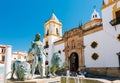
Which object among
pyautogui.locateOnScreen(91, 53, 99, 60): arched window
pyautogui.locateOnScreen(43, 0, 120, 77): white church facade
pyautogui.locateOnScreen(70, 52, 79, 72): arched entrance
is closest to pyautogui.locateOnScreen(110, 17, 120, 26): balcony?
pyautogui.locateOnScreen(43, 0, 120, 77): white church facade

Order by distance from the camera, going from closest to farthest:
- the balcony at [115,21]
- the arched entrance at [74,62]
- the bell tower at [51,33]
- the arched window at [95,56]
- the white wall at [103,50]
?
the balcony at [115,21] < the white wall at [103,50] < the arched window at [95,56] < the arched entrance at [74,62] < the bell tower at [51,33]

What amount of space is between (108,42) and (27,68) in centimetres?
1213

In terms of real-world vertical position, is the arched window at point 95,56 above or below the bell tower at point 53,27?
below

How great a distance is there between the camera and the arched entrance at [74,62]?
20703 millimetres

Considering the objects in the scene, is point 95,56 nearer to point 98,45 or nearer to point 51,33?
point 98,45

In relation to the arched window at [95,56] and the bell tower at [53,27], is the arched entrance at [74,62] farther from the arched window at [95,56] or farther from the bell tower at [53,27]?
the bell tower at [53,27]

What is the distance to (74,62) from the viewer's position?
21.1 metres

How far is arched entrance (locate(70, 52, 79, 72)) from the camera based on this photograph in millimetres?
20703

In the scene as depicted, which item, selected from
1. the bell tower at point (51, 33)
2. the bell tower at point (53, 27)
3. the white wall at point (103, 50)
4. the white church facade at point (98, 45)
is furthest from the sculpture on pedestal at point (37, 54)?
the bell tower at point (53, 27)

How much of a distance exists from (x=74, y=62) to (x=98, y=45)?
18.1ft

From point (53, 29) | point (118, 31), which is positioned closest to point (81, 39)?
point (118, 31)

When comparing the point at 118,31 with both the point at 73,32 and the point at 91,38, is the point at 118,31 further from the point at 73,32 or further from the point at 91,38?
the point at 73,32

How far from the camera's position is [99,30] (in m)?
17.1

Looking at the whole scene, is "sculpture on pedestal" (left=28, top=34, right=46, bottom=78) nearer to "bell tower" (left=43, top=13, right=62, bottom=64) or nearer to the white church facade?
the white church facade
